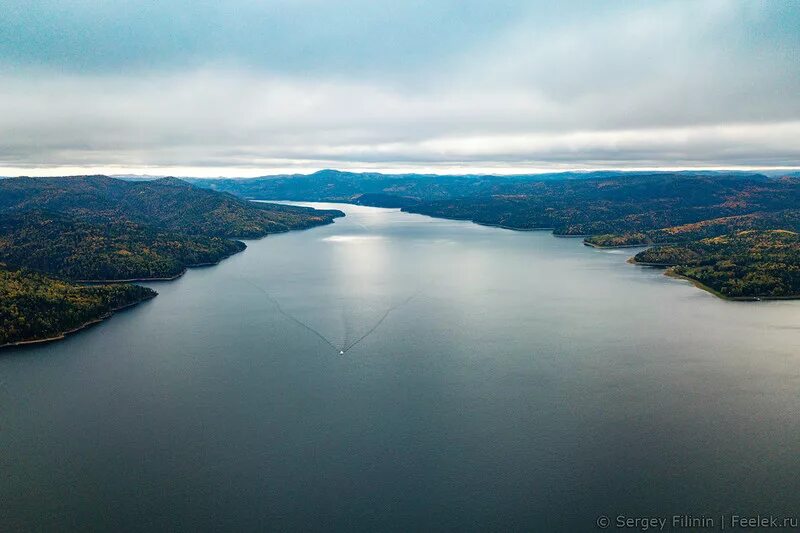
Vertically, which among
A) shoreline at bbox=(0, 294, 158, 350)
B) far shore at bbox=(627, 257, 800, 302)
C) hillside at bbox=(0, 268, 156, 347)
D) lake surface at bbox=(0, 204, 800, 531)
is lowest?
far shore at bbox=(627, 257, 800, 302)

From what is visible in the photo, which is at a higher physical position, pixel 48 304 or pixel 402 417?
pixel 48 304

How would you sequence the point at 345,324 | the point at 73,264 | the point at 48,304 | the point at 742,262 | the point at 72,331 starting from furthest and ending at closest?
the point at 73,264 < the point at 742,262 < the point at 48,304 < the point at 345,324 < the point at 72,331

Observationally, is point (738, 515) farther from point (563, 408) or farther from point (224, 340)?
point (224, 340)

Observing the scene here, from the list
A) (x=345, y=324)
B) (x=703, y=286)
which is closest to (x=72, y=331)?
(x=345, y=324)

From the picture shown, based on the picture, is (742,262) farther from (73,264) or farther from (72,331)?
(73,264)

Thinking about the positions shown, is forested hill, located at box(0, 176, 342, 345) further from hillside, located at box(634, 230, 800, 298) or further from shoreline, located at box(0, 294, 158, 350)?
hillside, located at box(634, 230, 800, 298)

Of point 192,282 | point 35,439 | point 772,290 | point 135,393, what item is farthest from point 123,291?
point 772,290

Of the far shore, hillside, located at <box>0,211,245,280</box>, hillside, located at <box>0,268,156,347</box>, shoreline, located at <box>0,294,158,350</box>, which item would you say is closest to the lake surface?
shoreline, located at <box>0,294,158,350</box>

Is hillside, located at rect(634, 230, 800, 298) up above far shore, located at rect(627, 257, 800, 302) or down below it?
above

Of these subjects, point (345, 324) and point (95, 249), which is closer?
point (345, 324)
